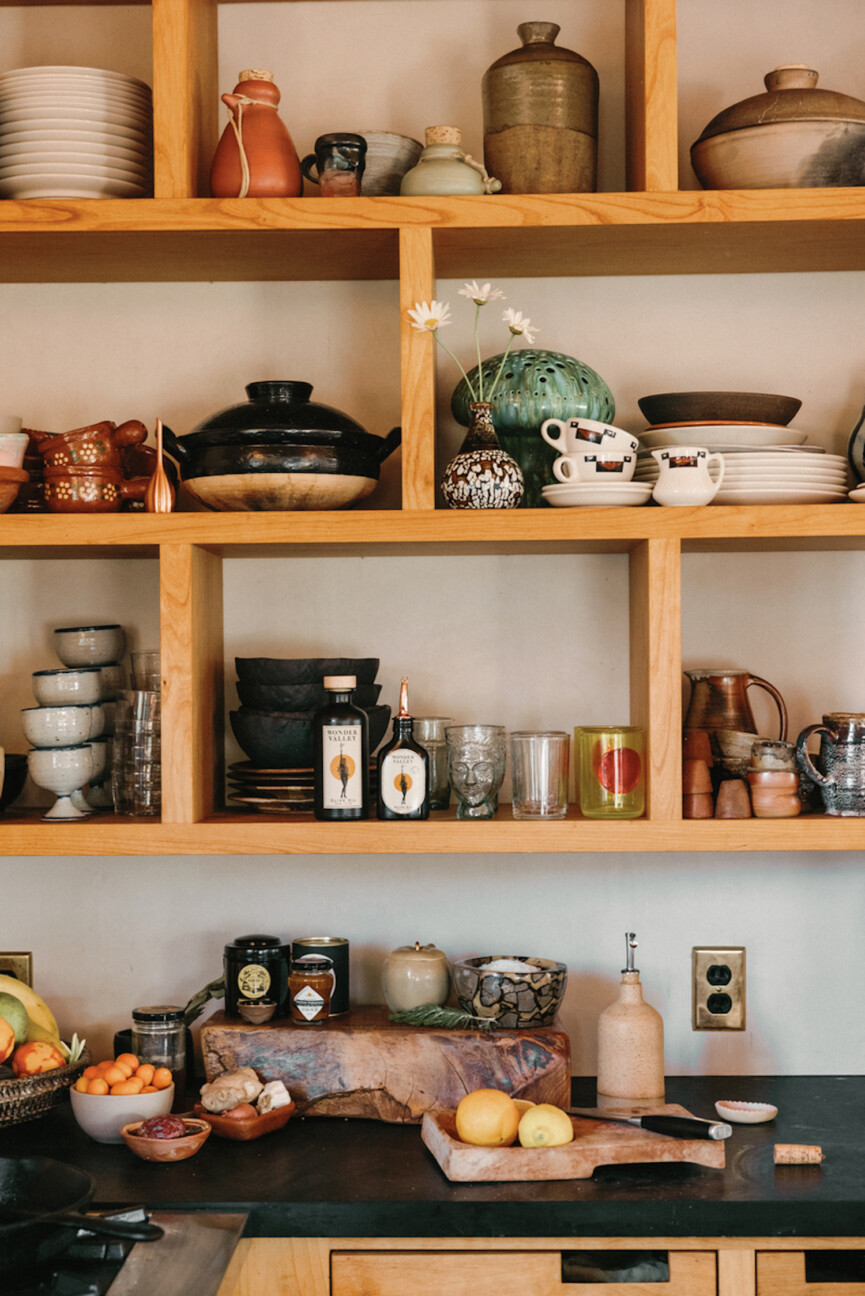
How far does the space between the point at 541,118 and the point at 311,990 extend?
4.21 feet

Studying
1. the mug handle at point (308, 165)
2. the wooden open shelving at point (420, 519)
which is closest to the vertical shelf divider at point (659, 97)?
the wooden open shelving at point (420, 519)

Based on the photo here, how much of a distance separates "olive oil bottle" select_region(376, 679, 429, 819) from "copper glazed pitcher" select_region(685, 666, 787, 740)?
1.37 ft

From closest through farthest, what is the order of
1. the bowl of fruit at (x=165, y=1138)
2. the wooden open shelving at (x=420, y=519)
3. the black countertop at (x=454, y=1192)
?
the black countertop at (x=454, y=1192) → the bowl of fruit at (x=165, y=1138) → the wooden open shelving at (x=420, y=519)

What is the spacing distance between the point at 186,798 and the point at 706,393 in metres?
0.92

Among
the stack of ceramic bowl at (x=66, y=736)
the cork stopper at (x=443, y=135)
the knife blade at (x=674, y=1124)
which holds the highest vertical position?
the cork stopper at (x=443, y=135)

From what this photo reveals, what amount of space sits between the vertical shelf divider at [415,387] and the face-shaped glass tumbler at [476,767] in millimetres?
328

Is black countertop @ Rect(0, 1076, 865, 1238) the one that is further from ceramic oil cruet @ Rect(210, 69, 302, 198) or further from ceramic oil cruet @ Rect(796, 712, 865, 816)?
ceramic oil cruet @ Rect(210, 69, 302, 198)

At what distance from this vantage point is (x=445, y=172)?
170 cm

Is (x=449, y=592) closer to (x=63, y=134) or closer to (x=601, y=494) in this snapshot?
(x=601, y=494)

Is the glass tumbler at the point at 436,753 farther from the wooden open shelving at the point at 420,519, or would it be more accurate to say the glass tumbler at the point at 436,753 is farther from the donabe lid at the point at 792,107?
the donabe lid at the point at 792,107

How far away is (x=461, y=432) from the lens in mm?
1932

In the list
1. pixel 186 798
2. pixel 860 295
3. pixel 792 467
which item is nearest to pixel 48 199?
pixel 186 798

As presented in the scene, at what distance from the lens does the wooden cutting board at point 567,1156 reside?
57.6 inches

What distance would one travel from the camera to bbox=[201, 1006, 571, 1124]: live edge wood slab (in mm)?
1641
